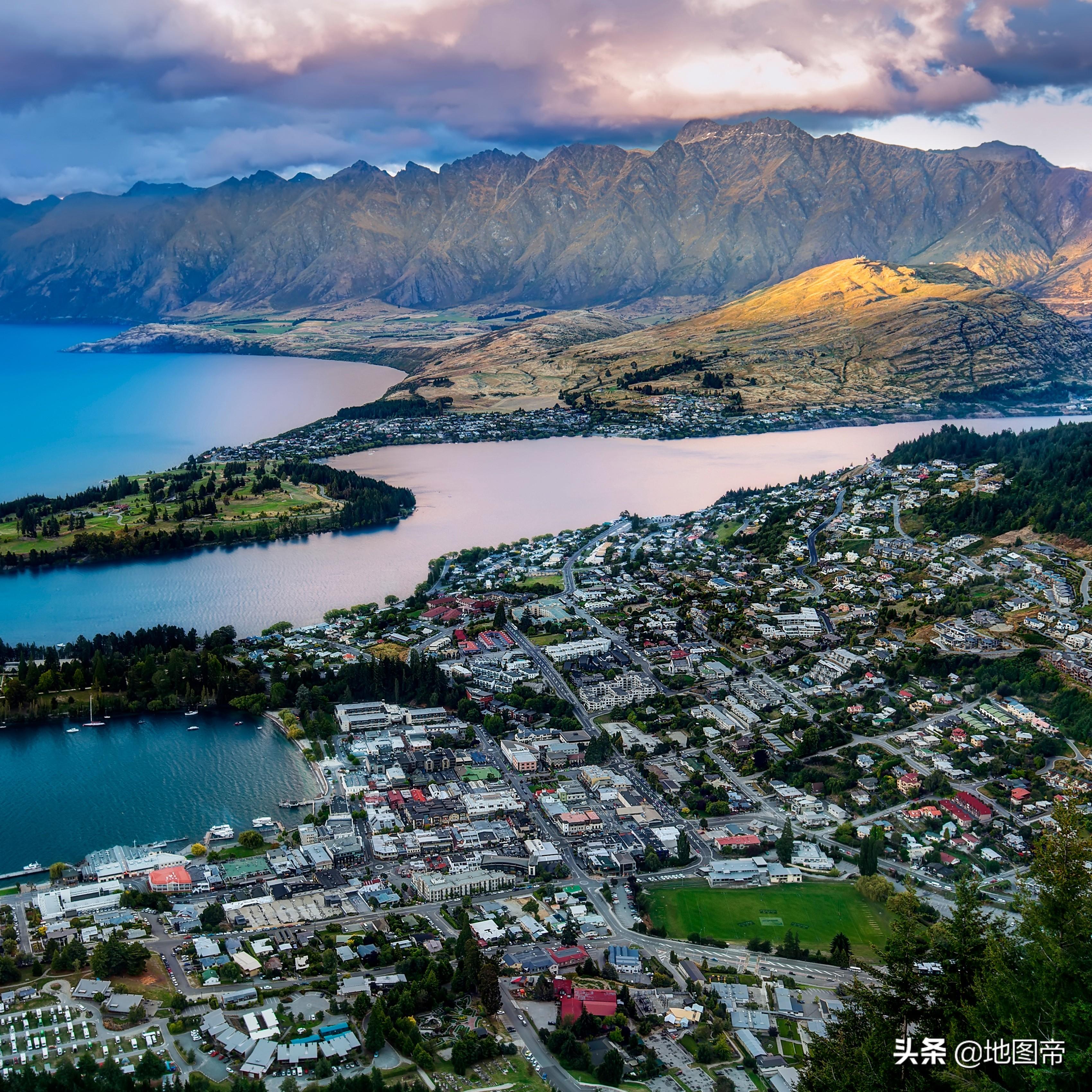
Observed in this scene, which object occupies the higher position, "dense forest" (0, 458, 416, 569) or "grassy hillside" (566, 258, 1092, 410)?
"grassy hillside" (566, 258, 1092, 410)

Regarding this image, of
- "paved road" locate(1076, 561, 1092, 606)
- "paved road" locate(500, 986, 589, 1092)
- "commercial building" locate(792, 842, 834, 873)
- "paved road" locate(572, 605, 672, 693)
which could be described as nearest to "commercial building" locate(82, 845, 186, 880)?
"paved road" locate(500, 986, 589, 1092)

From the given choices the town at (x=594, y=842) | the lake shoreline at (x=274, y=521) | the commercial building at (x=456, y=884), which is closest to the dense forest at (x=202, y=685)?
the town at (x=594, y=842)

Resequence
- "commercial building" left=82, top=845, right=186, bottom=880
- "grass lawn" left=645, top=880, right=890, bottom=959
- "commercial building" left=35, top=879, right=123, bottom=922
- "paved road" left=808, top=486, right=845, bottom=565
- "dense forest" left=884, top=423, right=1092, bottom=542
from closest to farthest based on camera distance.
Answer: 1. "commercial building" left=35, top=879, right=123, bottom=922
2. "grass lawn" left=645, top=880, right=890, bottom=959
3. "commercial building" left=82, top=845, right=186, bottom=880
4. "dense forest" left=884, top=423, right=1092, bottom=542
5. "paved road" left=808, top=486, right=845, bottom=565

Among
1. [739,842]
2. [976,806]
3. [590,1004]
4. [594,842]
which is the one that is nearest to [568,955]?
[590,1004]

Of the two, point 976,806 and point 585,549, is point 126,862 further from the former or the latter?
point 585,549

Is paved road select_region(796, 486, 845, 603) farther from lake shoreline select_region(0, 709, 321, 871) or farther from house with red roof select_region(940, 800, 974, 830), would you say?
lake shoreline select_region(0, 709, 321, 871)

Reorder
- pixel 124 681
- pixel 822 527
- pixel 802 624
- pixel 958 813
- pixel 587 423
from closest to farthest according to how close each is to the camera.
→ 1. pixel 958 813
2. pixel 124 681
3. pixel 802 624
4. pixel 822 527
5. pixel 587 423

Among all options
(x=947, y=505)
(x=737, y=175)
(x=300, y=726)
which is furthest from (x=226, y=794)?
(x=737, y=175)

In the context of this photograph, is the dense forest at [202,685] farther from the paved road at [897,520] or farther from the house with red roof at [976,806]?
the paved road at [897,520]
